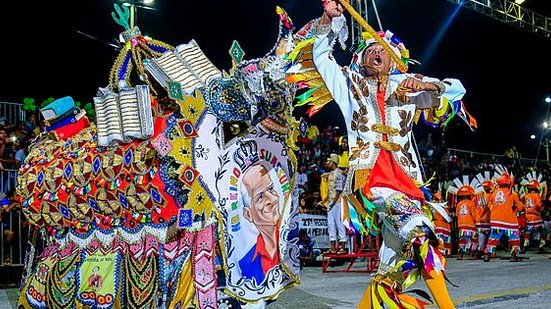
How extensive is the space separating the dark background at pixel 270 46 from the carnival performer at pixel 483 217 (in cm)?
413

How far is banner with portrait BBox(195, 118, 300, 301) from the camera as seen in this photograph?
429 centimetres

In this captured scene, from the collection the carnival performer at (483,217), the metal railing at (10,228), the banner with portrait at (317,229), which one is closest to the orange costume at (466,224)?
the carnival performer at (483,217)

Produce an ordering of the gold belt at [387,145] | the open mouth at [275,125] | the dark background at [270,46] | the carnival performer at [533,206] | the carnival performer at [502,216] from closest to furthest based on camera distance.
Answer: the gold belt at [387,145], the open mouth at [275,125], the dark background at [270,46], the carnival performer at [502,216], the carnival performer at [533,206]

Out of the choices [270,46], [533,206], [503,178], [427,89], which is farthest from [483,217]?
[427,89]

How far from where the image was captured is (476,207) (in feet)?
44.5

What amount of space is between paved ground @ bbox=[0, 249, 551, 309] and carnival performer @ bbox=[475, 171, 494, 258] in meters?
3.40

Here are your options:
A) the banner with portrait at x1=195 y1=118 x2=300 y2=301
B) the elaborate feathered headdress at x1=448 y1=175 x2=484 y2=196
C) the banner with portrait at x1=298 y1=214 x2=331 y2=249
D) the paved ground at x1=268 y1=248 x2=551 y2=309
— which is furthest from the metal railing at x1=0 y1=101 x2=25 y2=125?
the elaborate feathered headdress at x1=448 y1=175 x2=484 y2=196

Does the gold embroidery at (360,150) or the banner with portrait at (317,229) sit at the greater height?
the gold embroidery at (360,150)

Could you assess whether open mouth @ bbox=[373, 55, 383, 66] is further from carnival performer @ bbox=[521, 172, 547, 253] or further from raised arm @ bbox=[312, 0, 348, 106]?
carnival performer @ bbox=[521, 172, 547, 253]

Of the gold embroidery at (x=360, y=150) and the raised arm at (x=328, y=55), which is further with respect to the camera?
the gold embroidery at (x=360, y=150)

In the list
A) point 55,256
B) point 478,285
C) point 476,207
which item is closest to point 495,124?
point 476,207

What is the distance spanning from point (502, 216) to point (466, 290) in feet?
20.4

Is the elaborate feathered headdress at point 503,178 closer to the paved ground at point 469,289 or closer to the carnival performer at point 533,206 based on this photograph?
the carnival performer at point 533,206

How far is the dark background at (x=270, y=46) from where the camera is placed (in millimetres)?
11750
